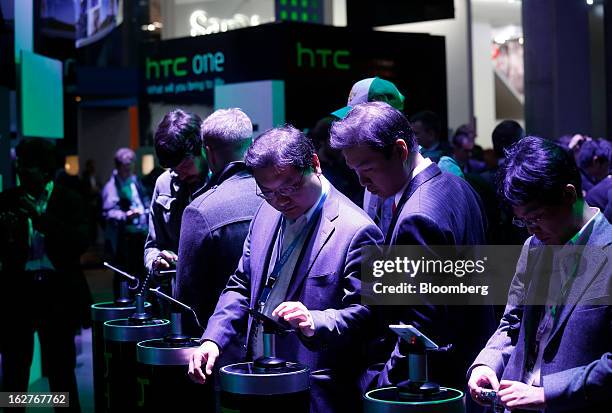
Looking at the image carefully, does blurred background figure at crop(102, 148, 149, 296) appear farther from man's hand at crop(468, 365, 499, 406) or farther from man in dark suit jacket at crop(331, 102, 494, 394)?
man's hand at crop(468, 365, 499, 406)

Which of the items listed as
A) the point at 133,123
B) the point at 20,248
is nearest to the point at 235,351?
the point at 20,248

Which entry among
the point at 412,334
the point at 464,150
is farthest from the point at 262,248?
the point at 464,150

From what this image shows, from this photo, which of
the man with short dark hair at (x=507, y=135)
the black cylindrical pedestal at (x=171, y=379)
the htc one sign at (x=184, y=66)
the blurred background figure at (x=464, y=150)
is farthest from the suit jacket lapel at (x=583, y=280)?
the blurred background figure at (x=464, y=150)

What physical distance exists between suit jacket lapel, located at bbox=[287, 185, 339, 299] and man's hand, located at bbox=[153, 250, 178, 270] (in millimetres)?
1526

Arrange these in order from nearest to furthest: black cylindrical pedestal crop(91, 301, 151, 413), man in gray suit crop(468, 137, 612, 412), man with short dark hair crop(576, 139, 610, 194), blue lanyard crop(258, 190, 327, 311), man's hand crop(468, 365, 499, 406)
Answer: man in gray suit crop(468, 137, 612, 412), man's hand crop(468, 365, 499, 406), blue lanyard crop(258, 190, 327, 311), black cylindrical pedestal crop(91, 301, 151, 413), man with short dark hair crop(576, 139, 610, 194)

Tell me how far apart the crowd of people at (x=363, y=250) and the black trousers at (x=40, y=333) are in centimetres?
113

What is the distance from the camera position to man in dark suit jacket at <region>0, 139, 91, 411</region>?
17.7 ft

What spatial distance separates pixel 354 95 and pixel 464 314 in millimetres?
1362

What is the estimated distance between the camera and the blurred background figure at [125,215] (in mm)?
8617

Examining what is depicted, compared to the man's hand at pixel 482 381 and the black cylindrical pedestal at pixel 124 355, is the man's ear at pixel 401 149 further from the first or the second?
the black cylindrical pedestal at pixel 124 355

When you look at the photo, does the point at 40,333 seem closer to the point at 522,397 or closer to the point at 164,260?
the point at 164,260

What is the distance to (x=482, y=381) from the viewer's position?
96.4 inches

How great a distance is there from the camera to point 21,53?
6641 mm

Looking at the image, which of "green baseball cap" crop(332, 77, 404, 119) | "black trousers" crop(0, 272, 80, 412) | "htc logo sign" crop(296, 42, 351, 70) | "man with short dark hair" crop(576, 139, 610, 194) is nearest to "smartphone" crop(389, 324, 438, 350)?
"green baseball cap" crop(332, 77, 404, 119)
